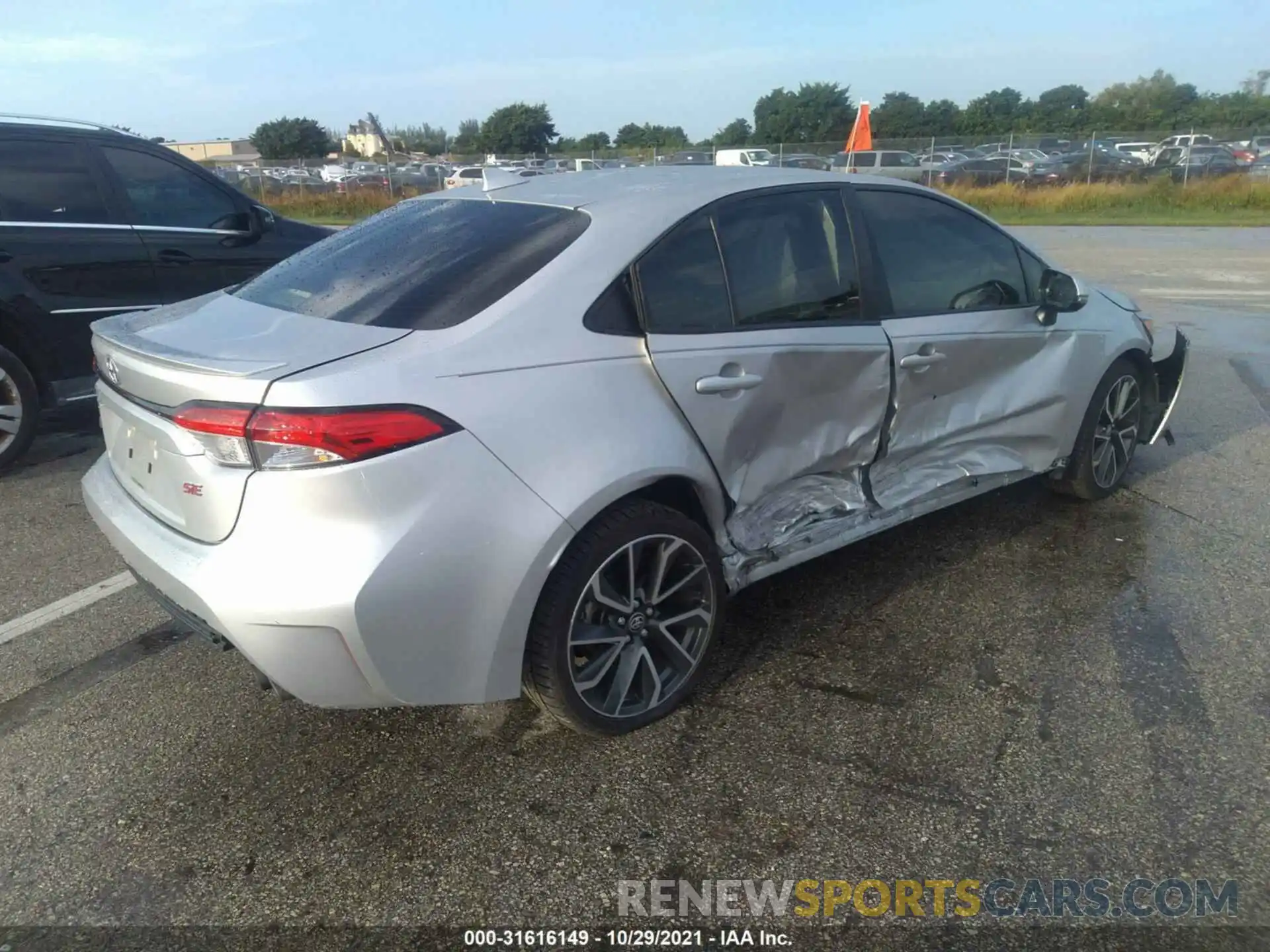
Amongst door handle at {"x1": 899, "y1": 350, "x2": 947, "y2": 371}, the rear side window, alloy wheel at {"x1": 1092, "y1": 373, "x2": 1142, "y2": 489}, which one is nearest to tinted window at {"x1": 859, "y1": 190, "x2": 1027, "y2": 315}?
door handle at {"x1": 899, "y1": 350, "x2": 947, "y2": 371}

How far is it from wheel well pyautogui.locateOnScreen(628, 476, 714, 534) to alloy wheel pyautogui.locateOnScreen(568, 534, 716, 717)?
0.56 feet

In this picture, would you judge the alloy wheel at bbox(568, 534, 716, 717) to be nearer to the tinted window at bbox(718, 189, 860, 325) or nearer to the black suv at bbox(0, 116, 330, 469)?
the tinted window at bbox(718, 189, 860, 325)

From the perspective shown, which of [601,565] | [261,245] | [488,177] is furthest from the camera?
[261,245]

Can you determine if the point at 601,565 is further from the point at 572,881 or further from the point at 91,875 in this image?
the point at 91,875

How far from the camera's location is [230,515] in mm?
2500

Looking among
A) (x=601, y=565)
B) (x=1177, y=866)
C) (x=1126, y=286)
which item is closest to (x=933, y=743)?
(x=1177, y=866)

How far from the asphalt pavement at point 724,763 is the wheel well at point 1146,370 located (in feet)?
3.41

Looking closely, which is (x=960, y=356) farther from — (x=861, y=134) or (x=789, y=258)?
(x=861, y=134)

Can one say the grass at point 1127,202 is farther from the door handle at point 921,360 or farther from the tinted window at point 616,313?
the tinted window at point 616,313

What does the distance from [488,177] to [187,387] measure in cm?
170

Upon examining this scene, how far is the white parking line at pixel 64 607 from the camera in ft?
12.3

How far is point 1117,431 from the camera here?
4.92 metres

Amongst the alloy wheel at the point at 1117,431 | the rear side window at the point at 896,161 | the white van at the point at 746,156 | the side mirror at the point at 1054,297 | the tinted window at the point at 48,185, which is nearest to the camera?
the side mirror at the point at 1054,297

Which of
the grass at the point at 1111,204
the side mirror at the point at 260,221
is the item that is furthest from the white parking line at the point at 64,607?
the grass at the point at 1111,204
